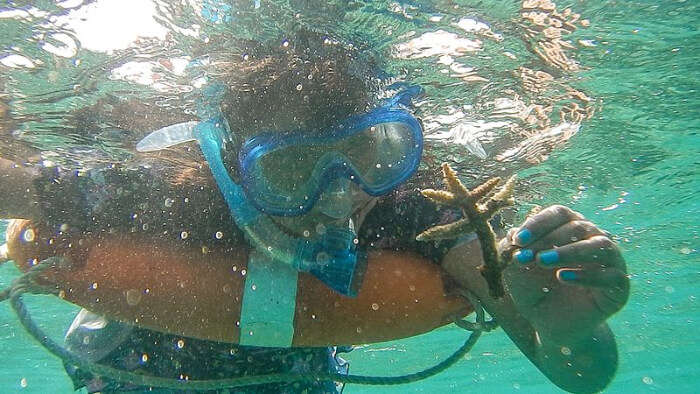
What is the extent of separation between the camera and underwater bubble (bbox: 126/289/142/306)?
3848 millimetres

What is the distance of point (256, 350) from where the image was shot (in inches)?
186

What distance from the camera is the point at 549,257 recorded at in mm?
2834

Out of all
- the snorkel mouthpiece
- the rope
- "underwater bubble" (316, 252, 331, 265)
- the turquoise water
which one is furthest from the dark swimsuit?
the turquoise water

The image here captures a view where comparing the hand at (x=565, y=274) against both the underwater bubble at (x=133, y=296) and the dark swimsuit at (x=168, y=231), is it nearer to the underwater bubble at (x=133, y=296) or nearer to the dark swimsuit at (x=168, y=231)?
the dark swimsuit at (x=168, y=231)

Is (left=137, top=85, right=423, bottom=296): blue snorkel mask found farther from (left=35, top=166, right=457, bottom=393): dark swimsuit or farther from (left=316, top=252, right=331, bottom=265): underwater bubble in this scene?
(left=35, top=166, right=457, bottom=393): dark swimsuit

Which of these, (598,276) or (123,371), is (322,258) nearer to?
(123,371)

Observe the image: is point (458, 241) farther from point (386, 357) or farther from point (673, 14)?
point (386, 357)

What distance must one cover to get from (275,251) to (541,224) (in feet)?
6.53

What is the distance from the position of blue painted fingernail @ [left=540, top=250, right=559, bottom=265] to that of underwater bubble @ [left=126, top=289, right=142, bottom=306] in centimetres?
300

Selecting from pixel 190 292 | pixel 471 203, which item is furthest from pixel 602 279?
pixel 190 292

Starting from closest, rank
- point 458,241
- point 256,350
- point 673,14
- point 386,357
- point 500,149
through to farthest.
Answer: point 458,241 → point 256,350 → point 673,14 → point 500,149 → point 386,357

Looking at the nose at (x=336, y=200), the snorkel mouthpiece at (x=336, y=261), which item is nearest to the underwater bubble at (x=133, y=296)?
the snorkel mouthpiece at (x=336, y=261)

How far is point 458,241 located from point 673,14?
4018 millimetres

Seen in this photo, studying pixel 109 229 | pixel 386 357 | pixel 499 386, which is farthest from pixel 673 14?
pixel 499 386
